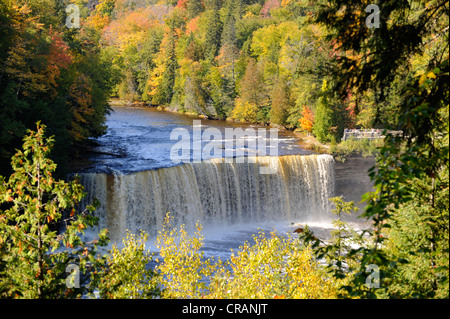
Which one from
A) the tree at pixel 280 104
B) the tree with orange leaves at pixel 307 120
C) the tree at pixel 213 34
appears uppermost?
the tree at pixel 213 34

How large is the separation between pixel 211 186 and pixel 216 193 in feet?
1.38

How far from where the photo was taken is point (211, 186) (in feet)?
70.5

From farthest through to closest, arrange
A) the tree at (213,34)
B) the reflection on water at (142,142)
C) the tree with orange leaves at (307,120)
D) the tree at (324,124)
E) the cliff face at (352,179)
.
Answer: the tree at (213,34), the tree with orange leaves at (307,120), the tree at (324,124), the cliff face at (352,179), the reflection on water at (142,142)

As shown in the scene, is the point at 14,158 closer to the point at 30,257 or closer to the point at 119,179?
the point at 30,257

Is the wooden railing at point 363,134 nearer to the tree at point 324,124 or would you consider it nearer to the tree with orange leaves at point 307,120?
the tree at point 324,124

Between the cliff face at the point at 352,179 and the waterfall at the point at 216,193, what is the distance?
15.5 inches

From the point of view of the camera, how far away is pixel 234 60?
1918 inches

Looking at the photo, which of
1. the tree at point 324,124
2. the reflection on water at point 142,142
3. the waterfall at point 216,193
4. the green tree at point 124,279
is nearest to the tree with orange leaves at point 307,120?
the reflection on water at point 142,142

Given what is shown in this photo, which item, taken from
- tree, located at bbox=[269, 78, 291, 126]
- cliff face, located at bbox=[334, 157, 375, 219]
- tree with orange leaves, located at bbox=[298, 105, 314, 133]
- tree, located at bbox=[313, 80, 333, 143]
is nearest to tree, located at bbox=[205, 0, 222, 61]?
tree, located at bbox=[269, 78, 291, 126]

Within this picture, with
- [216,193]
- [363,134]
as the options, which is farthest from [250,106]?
[216,193]

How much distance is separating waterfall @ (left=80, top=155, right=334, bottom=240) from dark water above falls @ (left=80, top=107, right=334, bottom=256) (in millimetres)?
39

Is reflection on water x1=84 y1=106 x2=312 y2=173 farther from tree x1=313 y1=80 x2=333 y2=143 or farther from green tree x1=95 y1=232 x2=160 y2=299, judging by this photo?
green tree x1=95 y1=232 x2=160 y2=299

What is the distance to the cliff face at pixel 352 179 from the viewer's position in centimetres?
2411

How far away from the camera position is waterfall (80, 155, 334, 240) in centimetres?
1903
